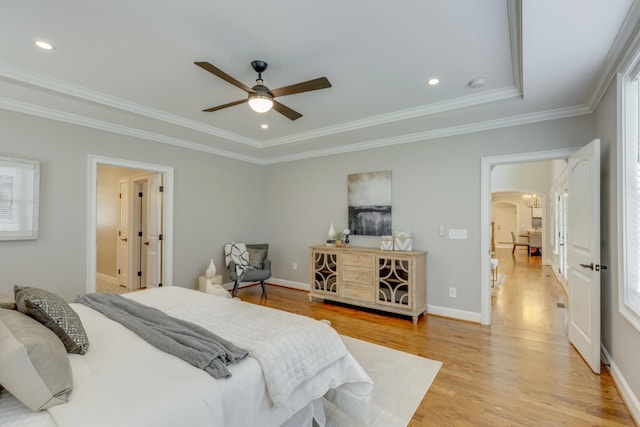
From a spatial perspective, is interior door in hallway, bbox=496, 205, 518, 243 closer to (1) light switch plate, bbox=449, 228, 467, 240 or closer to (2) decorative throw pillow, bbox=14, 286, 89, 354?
(1) light switch plate, bbox=449, 228, 467, 240

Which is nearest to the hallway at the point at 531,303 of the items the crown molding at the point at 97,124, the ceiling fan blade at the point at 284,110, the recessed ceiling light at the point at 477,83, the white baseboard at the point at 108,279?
the recessed ceiling light at the point at 477,83

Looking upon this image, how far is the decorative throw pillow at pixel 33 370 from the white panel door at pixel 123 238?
5021mm

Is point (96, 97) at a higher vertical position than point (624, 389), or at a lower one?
higher

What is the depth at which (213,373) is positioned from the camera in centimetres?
135

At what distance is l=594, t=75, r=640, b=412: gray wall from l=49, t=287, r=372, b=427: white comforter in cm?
193

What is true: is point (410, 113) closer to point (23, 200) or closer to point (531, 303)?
point (531, 303)

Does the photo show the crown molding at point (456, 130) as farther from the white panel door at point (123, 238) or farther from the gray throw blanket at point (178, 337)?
the gray throw blanket at point (178, 337)

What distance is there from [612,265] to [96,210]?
5.47 m

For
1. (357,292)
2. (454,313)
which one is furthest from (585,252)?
(357,292)

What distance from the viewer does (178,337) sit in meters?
1.62

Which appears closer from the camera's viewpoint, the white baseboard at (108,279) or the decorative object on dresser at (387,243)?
the decorative object on dresser at (387,243)

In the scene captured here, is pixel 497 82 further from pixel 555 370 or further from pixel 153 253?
pixel 153 253

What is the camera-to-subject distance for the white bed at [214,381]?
1.11m

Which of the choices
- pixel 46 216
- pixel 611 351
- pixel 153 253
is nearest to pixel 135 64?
pixel 46 216
